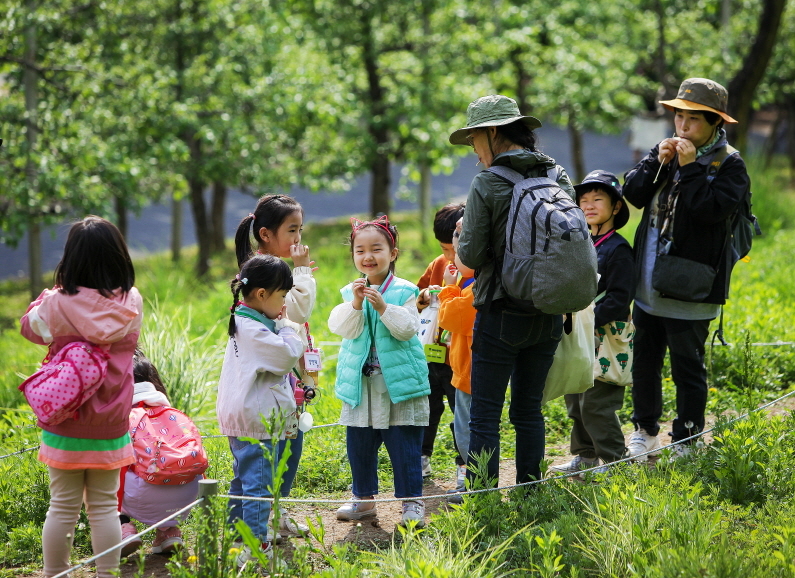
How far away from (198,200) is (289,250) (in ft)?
33.7

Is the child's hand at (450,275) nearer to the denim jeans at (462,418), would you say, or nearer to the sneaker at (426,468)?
the denim jeans at (462,418)

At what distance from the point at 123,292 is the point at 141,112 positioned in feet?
27.6

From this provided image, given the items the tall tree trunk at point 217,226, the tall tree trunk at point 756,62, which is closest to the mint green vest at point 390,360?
the tall tree trunk at point 756,62

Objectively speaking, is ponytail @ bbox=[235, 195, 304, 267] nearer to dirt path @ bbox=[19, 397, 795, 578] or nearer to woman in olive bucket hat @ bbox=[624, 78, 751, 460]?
dirt path @ bbox=[19, 397, 795, 578]

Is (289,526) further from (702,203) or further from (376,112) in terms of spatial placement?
(376,112)

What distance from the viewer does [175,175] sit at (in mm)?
11508

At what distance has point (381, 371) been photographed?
3766 mm

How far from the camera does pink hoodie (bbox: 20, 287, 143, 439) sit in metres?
3.04

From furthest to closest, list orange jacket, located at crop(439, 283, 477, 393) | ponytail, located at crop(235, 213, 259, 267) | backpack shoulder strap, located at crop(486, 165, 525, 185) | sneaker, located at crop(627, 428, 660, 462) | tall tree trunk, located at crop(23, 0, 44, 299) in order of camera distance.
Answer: tall tree trunk, located at crop(23, 0, 44, 299) → sneaker, located at crop(627, 428, 660, 462) → orange jacket, located at crop(439, 283, 477, 393) → ponytail, located at crop(235, 213, 259, 267) → backpack shoulder strap, located at crop(486, 165, 525, 185)

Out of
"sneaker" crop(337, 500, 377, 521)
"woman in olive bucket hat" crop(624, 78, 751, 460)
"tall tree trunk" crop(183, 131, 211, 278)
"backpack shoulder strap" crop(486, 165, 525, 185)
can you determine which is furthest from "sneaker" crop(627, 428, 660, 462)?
"tall tree trunk" crop(183, 131, 211, 278)

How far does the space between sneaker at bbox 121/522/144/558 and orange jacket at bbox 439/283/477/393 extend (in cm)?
162

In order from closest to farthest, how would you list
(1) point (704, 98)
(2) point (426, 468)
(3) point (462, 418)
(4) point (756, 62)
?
(3) point (462, 418) → (1) point (704, 98) → (2) point (426, 468) → (4) point (756, 62)

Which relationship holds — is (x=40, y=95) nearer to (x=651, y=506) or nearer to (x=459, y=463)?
(x=459, y=463)

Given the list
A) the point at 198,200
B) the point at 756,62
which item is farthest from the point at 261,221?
the point at 198,200
